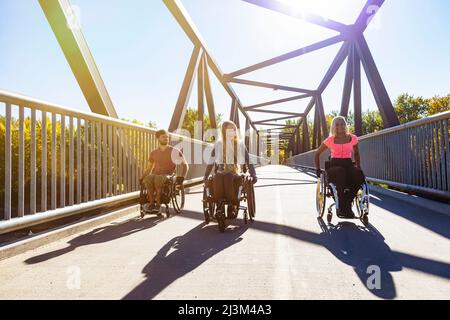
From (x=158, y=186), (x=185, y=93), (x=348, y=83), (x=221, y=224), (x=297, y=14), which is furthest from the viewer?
(x=348, y=83)

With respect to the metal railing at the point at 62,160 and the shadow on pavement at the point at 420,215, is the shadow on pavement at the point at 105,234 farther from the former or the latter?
the shadow on pavement at the point at 420,215

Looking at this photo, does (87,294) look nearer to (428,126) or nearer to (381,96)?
(428,126)

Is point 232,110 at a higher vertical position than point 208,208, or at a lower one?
higher

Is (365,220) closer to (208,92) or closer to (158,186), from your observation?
(158,186)

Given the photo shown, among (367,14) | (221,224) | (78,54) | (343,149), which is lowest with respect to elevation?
(221,224)

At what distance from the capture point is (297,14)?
12719 millimetres

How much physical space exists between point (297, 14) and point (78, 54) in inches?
377

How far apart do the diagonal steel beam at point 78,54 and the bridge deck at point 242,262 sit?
214 cm

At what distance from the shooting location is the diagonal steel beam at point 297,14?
1220cm

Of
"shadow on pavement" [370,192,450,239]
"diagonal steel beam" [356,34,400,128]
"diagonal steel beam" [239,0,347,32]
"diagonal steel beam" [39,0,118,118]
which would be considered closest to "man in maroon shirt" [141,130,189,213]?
"diagonal steel beam" [39,0,118,118]

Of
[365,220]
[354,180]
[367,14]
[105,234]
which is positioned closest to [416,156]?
[354,180]

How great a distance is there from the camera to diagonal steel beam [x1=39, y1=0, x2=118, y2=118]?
4852 mm

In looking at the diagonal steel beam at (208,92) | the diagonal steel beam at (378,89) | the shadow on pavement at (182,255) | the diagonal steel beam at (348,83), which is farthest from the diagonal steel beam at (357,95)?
the shadow on pavement at (182,255)
